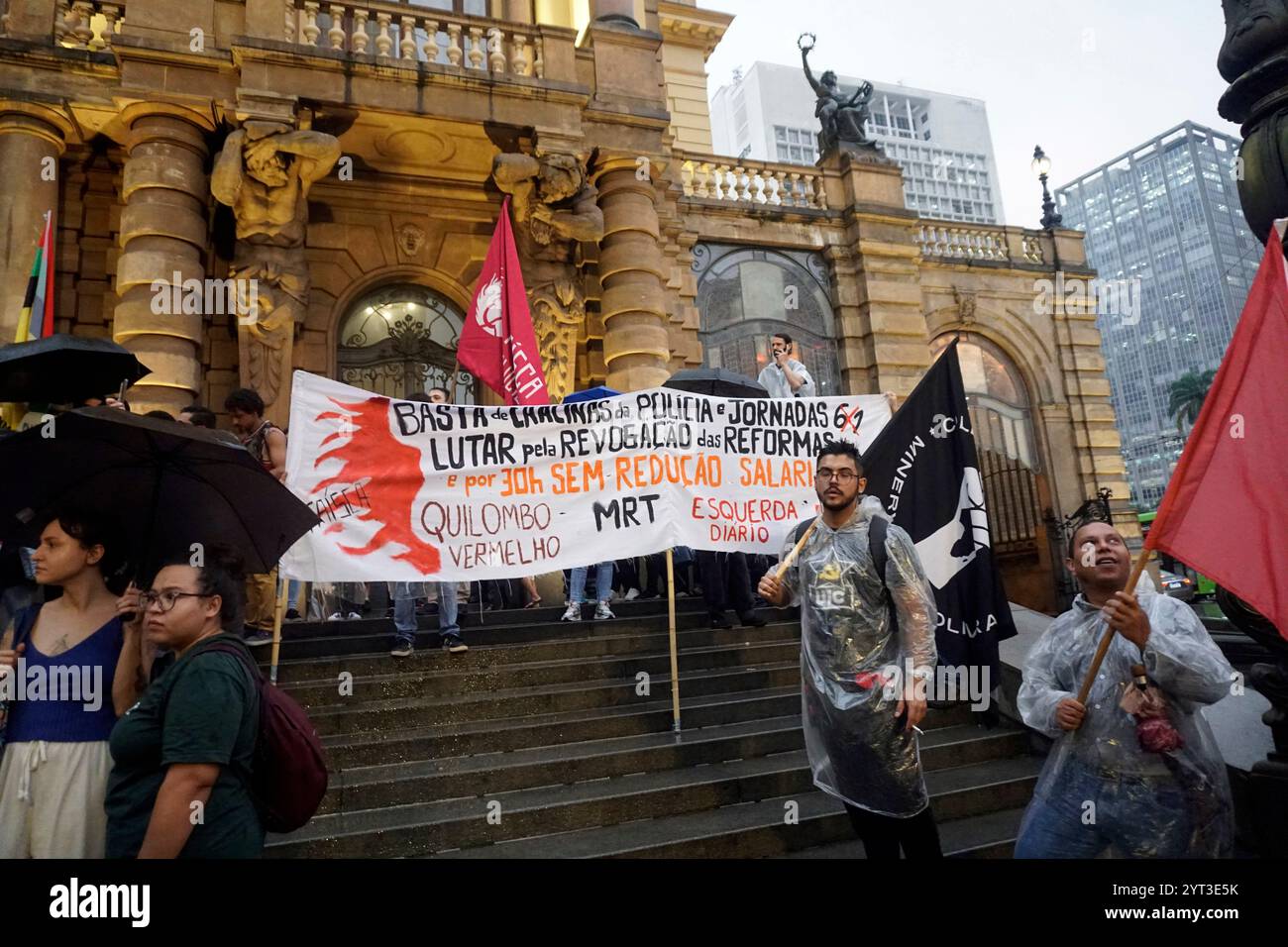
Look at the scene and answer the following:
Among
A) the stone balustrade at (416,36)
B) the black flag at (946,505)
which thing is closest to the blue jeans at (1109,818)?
the black flag at (946,505)

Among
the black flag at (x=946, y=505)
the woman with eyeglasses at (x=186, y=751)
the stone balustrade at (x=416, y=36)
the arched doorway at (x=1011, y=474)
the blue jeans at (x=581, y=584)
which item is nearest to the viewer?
the woman with eyeglasses at (x=186, y=751)

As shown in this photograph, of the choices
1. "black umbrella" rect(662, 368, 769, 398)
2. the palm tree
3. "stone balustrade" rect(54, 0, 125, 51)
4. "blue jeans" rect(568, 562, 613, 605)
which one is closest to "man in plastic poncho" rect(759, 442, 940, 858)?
"blue jeans" rect(568, 562, 613, 605)

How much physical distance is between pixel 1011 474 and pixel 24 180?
1455 cm

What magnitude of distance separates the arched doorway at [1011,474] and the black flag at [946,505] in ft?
18.7

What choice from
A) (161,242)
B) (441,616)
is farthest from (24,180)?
(441,616)

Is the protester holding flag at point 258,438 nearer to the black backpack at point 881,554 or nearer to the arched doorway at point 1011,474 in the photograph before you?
the black backpack at point 881,554

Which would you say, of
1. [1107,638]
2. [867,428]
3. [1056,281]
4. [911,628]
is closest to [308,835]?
[911,628]

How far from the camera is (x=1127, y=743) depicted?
9.31 feet

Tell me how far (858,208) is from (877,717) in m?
13.4

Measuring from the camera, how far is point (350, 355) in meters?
11.4

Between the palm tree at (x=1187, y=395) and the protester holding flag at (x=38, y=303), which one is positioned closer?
the protester holding flag at (x=38, y=303)

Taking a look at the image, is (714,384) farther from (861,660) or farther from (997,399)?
(997,399)

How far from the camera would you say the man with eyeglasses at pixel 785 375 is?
857 cm
